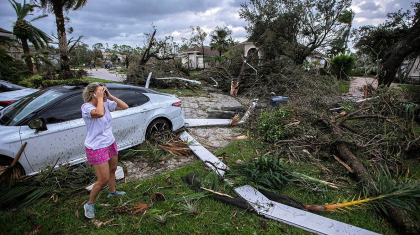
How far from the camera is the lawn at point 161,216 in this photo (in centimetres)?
258

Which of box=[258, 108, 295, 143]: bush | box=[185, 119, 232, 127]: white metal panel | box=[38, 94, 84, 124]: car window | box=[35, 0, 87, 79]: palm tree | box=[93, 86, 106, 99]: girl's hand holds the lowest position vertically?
box=[185, 119, 232, 127]: white metal panel

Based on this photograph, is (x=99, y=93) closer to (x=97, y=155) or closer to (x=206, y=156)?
(x=97, y=155)

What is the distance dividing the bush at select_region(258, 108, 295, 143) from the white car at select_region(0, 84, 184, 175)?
111 inches

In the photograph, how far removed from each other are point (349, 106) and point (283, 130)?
6.93 ft

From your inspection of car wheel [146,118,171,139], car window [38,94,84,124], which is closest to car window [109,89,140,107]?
car wheel [146,118,171,139]

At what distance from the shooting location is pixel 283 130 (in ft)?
16.6

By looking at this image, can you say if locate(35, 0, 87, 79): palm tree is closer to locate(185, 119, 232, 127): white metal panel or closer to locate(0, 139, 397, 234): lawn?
locate(185, 119, 232, 127): white metal panel

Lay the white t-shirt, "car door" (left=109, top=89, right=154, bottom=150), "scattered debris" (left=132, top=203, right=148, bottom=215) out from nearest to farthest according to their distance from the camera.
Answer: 1. the white t-shirt
2. "scattered debris" (left=132, top=203, right=148, bottom=215)
3. "car door" (left=109, top=89, right=154, bottom=150)

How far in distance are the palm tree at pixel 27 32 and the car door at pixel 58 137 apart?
20689 mm

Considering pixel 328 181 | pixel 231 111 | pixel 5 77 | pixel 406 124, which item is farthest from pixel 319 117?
pixel 5 77

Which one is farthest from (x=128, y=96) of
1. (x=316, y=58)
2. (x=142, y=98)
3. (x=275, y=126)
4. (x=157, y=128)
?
(x=316, y=58)

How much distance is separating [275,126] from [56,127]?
14.5 feet

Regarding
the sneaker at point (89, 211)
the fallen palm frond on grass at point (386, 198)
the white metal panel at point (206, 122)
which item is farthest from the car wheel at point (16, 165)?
the fallen palm frond on grass at point (386, 198)

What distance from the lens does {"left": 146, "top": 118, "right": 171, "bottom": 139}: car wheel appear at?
4781mm
